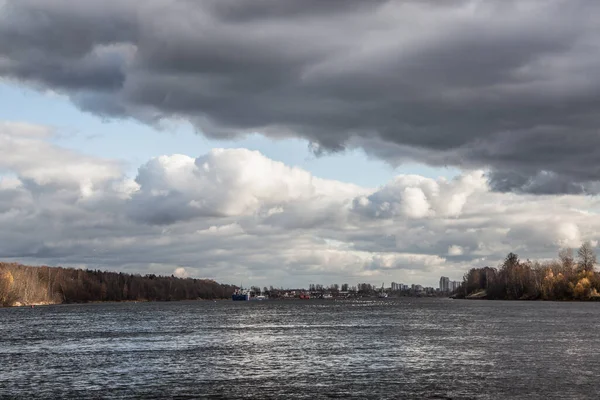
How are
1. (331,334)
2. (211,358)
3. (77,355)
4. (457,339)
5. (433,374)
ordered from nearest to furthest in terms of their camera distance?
1. (433,374)
2. (211,358)
3. (77,355)
4. (457,339)
5. (331,334)

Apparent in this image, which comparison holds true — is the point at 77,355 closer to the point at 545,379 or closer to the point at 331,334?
the point at 331,334

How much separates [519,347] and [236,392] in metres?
50.1

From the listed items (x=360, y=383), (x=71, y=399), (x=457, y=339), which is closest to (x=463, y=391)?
(x=360, y=383)

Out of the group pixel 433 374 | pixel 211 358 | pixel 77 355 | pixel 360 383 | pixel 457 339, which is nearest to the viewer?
pixel 360 383

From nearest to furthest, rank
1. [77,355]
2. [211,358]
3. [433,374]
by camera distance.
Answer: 1. [433,374]
2. [211,358]
3. [77,355]

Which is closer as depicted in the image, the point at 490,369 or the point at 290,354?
the point at 490,369

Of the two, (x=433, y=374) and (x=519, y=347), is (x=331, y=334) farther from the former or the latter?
(x=433, y=374)

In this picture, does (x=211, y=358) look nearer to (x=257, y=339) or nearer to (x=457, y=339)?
(x=257, y=339)

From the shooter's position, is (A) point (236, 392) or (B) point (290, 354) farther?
(B) point (290, 354)

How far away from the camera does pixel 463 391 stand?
55531 millimetres

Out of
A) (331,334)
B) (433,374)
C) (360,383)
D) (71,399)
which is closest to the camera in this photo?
(71,399)

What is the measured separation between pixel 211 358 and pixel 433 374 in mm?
29596

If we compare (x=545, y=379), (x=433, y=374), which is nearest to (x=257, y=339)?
(x=433, y=374)

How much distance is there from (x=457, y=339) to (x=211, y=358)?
43418mm
